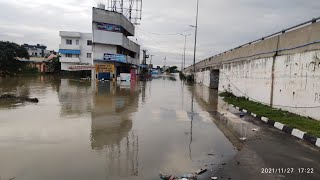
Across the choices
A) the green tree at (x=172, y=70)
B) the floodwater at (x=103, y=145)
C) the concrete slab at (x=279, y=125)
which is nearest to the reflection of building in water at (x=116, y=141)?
the floodwater at (x=103, y=145)

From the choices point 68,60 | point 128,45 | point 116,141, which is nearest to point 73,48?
point 68,60

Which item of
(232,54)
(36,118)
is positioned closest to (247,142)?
(36,118)

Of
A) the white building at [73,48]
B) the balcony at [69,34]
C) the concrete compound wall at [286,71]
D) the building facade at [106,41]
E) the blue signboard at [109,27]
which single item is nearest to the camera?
the concrete compound wall at [286,71]

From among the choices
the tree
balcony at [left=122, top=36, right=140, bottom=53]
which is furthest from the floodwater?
balcony at [left=122, top=36, right=140, bottom=53]

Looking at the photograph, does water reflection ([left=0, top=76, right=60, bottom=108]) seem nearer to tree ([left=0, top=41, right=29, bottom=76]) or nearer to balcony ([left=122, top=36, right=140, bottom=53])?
Answer: tree ([left=0, top=41, right=29, bottom=76])

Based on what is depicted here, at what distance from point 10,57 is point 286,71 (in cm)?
4376

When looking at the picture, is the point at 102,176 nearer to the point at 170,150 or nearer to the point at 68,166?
the point at 68,166

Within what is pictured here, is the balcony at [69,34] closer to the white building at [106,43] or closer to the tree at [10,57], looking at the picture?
the white building at [106,43]

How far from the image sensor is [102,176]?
564 centimetres

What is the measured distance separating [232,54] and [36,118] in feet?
61.8

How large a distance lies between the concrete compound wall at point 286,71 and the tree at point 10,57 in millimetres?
37083

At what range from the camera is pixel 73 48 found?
6612cm

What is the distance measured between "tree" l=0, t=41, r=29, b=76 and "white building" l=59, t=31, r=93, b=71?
14757mm

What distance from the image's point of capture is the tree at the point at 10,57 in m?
46.2
